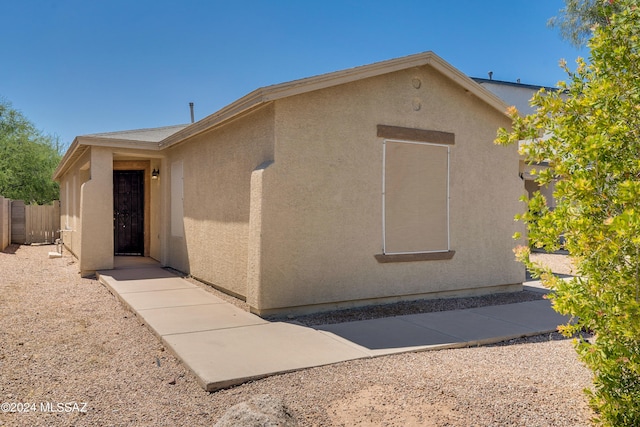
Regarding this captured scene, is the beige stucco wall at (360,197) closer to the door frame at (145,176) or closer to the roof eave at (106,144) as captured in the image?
the roof eave at (106,144)

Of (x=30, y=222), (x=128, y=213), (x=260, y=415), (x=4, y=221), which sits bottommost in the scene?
(x=260, y=415)

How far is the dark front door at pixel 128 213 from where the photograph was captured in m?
14.7

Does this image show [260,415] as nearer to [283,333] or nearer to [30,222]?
[283,333]

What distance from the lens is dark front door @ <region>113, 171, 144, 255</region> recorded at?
1474cm

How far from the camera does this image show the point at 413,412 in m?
3.71

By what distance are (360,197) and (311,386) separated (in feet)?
13.0

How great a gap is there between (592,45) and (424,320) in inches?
179

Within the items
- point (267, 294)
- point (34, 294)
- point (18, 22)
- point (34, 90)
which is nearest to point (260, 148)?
point (267, 294)

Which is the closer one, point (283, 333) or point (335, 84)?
point (283, 333)

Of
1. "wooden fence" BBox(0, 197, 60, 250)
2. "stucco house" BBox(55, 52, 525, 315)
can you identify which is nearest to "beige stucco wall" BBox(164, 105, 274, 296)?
"stucco house" BBox(55, 52, 525, 315)

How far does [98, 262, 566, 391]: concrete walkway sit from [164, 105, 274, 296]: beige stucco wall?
2.48 ft

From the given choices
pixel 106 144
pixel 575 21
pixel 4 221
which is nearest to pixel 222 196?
pixel 106 144

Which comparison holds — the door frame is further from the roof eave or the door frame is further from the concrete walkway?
the concrete walkway

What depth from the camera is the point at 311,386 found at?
430 cm
